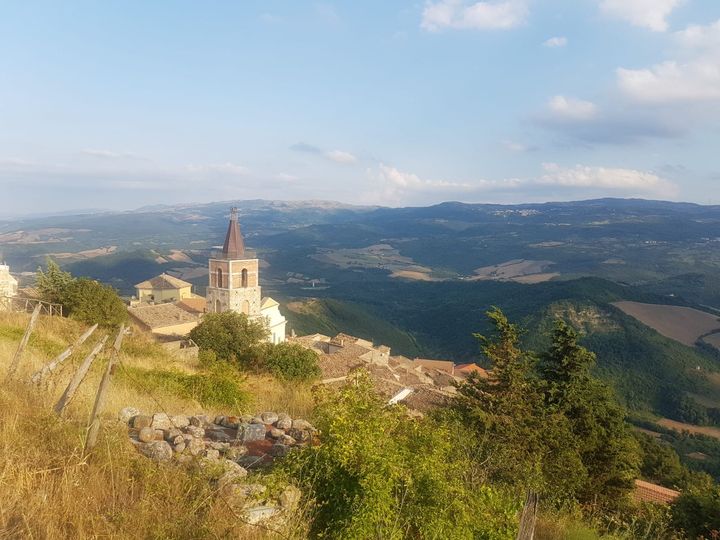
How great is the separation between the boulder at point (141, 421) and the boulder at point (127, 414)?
0.08m

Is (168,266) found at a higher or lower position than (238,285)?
lower

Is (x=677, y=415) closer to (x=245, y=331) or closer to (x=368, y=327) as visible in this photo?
(x=368, y=327)

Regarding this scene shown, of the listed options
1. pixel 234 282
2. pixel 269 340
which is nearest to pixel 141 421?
pixel 269 340

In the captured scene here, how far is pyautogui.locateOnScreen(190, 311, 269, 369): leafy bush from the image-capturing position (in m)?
18.5

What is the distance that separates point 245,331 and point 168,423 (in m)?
14.6

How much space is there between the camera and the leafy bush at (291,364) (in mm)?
16188

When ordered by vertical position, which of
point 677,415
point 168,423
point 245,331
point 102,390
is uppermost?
point 102,390

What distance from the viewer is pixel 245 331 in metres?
20.8

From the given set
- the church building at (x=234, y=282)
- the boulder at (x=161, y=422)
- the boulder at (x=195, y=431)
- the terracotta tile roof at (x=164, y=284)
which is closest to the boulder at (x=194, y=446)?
the boulder at (x=195, y=431)

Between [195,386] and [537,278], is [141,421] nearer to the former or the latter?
[195,386]

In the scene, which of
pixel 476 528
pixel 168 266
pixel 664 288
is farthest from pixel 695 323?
pixel 168 266

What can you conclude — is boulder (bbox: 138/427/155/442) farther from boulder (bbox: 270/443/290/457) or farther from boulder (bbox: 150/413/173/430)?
boulder (bbox: 270/443/290/457)

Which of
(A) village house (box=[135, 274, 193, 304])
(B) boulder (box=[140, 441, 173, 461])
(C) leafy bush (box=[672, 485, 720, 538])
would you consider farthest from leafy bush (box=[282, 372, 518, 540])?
(A) village house (box=[135, 274, 193, 304])

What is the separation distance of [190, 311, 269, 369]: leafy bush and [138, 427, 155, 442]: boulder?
11716 mm
